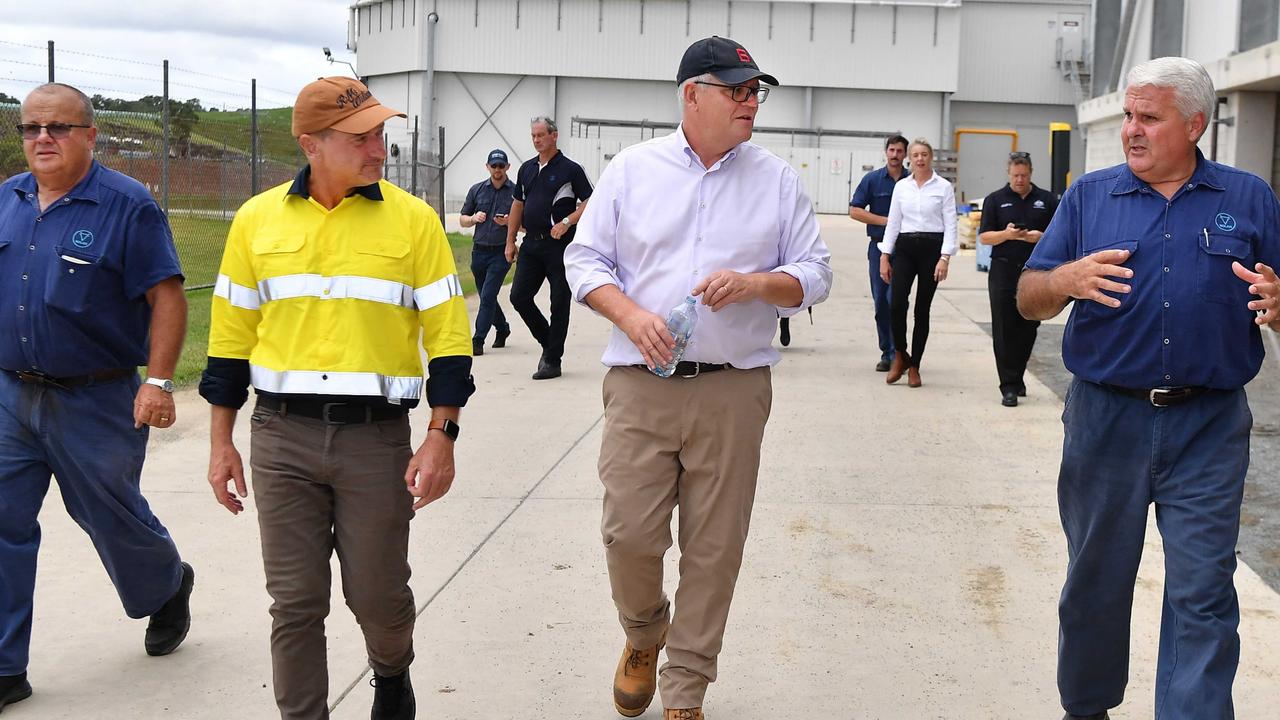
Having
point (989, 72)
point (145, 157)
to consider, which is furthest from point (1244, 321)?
point (989, 72)

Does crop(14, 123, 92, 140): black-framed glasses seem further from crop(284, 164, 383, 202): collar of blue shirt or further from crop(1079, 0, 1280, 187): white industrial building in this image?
crop(1079, 0, 1280, 187): white industrial building

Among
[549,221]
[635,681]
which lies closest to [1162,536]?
[635,681]

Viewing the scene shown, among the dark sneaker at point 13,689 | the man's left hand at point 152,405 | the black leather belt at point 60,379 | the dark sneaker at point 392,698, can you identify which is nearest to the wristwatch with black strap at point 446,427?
the dark sneaker at point 392,698

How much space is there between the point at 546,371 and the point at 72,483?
7170 mm

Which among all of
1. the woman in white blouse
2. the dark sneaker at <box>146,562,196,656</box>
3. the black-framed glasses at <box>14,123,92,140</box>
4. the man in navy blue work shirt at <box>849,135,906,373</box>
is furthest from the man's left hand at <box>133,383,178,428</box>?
the man in navy blue work shirt at <box>849,135,906,373</box>

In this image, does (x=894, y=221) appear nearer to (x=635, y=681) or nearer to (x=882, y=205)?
(x=882, y=205)

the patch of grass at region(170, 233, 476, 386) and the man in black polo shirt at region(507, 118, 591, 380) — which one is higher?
the man in black polo shirt at region(507, 118, 591, 380)

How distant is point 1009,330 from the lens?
1073 cm

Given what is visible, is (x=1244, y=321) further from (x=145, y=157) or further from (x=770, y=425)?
(x=145, y=157)

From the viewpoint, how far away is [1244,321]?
4172mm

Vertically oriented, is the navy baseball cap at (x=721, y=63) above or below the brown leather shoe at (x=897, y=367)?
above

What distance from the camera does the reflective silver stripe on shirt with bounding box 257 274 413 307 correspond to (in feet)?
13.2

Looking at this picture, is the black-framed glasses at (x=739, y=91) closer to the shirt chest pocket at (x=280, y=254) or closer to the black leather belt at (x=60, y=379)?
the shirt chest pocket at (x=280, y=254)

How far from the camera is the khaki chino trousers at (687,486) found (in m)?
4.57
